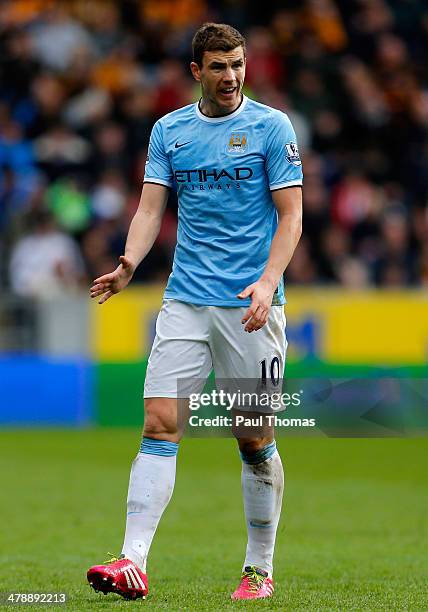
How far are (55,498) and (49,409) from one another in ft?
19.2

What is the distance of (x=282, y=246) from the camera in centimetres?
583

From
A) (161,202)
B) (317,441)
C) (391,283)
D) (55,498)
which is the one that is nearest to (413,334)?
(391,283)

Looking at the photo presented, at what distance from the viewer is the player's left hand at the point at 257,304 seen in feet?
18.6

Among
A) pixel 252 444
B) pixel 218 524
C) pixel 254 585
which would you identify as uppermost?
pixel 252 444

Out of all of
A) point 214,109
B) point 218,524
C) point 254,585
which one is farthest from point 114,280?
point 218,524

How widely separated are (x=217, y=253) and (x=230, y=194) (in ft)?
0.90

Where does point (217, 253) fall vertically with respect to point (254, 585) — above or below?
above

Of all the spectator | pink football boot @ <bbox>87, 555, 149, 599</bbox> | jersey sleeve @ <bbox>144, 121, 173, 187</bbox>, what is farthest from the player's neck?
the spectator

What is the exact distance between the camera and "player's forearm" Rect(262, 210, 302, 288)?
5.77m

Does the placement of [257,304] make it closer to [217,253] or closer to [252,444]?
[217,253]

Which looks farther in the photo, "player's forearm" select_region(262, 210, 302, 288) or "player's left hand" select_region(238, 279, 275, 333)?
"player's forearm" select_region(262, 210, 302, 288)

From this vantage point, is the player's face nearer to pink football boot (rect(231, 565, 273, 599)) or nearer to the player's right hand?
the player's right hand

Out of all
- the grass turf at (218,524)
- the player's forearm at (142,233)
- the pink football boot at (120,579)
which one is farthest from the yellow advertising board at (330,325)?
the pink football boot at (120,579)

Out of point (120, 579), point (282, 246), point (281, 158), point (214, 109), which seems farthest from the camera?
point (214, 109)
